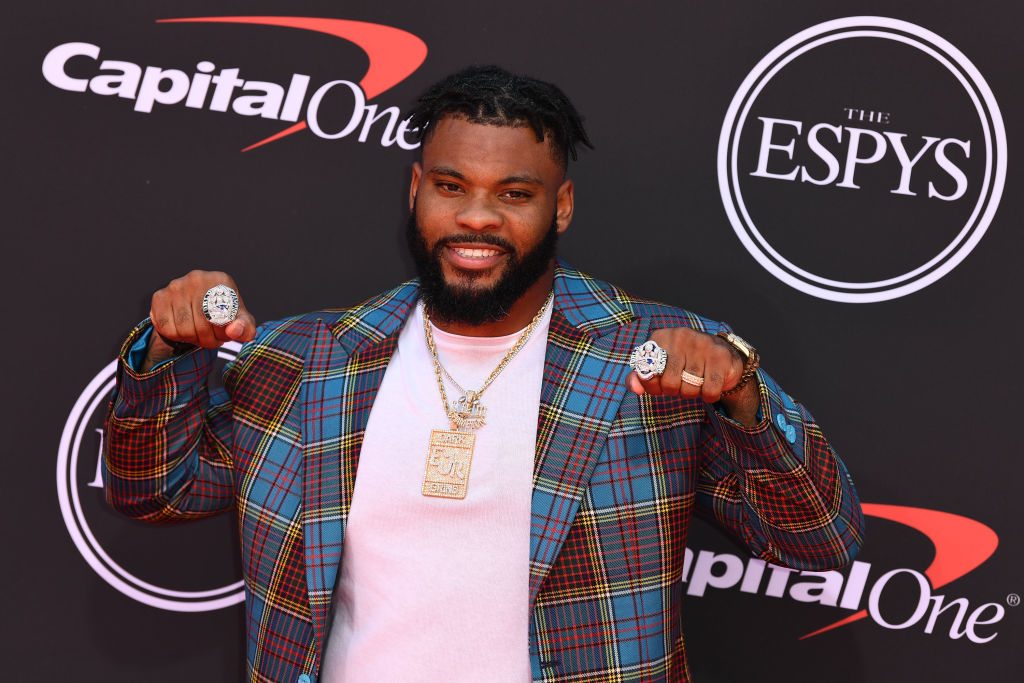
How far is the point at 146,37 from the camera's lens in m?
2.59

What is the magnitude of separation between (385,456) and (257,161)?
1023mm

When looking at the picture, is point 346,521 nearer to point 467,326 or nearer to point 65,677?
point 467,326

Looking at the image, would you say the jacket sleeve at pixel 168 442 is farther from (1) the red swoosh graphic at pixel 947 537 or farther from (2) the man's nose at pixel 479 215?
(1) the red swoosh graphic at pixel 947 537

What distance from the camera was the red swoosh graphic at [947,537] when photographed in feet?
8.27

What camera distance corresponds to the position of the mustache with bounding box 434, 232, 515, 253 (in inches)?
81.0

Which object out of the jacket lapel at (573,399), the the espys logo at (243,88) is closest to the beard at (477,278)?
the jacket lapel at (573,399)

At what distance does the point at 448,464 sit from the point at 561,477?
0.23 metres

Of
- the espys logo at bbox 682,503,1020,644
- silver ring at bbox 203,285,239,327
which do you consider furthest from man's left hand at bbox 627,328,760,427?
the espys logo at bbox 682,503,1020,644

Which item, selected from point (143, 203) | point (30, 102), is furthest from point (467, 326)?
point (30, 102)

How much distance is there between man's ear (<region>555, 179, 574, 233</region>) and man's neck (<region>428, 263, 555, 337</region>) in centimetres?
11

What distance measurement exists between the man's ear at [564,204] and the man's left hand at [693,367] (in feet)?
1.99

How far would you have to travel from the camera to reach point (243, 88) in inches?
102

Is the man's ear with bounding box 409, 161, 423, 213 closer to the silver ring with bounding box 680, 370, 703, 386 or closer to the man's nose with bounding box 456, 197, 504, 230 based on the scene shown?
the man's nose with bounding box 456, 197, 504, 230

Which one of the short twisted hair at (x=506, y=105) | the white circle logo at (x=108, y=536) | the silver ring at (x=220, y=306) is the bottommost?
the white circle logo at (x=108, y=536)
